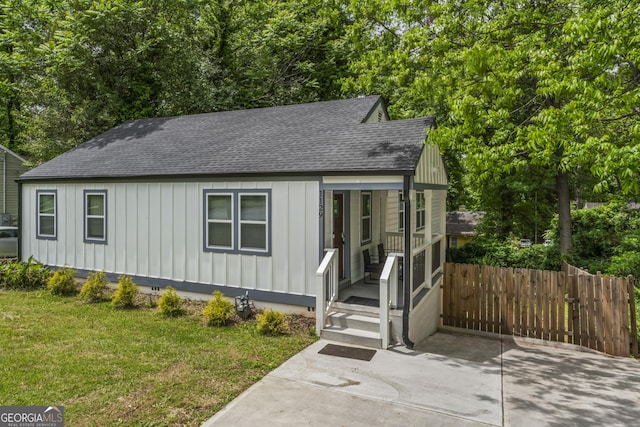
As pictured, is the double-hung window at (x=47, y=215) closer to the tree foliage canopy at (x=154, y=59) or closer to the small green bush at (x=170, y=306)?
the small green bush at (x=170, y=306)

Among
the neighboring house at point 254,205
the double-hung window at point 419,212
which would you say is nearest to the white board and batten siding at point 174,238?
the neighboring house at point 254,205

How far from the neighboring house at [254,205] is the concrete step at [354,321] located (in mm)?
285

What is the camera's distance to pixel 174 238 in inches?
368

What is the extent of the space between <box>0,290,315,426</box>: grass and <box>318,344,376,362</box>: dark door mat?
0.44 m

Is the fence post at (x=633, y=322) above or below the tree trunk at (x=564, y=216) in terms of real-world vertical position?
below

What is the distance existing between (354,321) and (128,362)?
3740 mm

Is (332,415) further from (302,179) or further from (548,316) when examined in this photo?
(548,316)

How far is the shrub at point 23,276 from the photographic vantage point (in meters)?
10.2

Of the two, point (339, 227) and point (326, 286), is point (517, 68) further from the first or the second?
point (326, 286)

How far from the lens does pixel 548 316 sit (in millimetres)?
8016

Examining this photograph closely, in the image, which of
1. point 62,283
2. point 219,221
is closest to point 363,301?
point 219,221

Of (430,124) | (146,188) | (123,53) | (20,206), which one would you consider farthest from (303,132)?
(123,53)

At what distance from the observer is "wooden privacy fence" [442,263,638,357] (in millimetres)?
7156

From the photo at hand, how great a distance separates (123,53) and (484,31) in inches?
609
